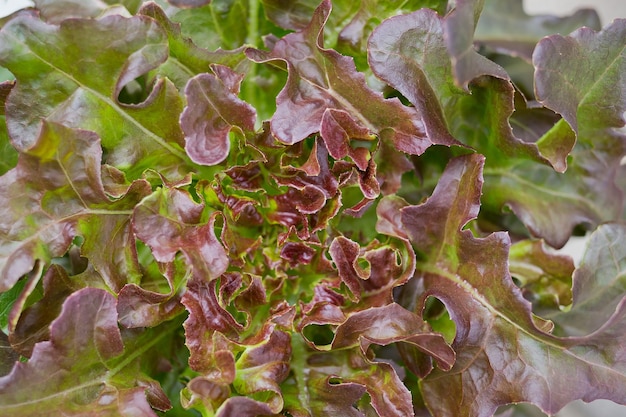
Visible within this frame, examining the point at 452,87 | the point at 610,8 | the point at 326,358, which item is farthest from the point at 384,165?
the point at 610,8

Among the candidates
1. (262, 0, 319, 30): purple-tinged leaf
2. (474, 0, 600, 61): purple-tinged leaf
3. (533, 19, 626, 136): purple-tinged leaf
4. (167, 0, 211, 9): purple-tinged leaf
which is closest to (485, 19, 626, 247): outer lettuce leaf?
(533, 19, 626, 136): purple-tinged leaf

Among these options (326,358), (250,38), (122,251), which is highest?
(250,38)

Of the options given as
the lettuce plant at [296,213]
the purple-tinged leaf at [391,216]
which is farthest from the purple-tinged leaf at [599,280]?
the purple-tinged leaf at [391,216]

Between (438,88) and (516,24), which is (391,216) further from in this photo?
(516,24)

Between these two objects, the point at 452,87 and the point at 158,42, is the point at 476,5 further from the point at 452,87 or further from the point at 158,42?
the point at 158,42

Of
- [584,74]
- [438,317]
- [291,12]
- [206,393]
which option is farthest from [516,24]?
[206,393]

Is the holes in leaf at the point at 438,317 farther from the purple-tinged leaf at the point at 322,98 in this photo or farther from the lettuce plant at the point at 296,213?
the purple-tinged leaf at the point at 322,98
